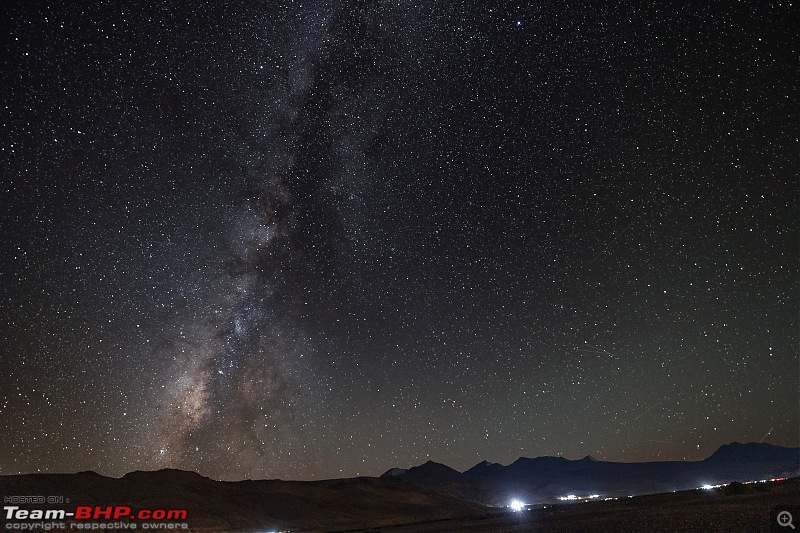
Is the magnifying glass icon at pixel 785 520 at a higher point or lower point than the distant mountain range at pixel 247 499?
lower

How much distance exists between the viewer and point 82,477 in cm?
7644

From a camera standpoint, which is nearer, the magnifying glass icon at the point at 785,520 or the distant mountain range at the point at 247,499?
the magnifying glass icon at the point at 785,520

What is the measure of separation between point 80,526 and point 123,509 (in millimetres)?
17314

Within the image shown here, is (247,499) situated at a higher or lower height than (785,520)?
higher

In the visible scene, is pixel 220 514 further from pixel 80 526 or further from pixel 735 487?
pixel 735 487

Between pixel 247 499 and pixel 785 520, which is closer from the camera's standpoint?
pixel 785 520

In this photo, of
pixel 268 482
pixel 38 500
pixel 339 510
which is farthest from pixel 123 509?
pixel 268 482

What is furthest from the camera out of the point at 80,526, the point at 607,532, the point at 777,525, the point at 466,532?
the point at 80,526

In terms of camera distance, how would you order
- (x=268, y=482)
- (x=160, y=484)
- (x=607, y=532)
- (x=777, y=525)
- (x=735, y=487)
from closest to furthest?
(x=777, y=525) → (x=607, y=532) → (x=735, y=487) → (x=160, y=484) → (x=268, y=482)

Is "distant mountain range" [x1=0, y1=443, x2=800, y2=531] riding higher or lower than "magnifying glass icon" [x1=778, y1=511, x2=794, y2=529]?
higher

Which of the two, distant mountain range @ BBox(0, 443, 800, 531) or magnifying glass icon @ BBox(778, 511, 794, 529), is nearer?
magnifying glass icon @ BBox(778, 511, 794, 529)

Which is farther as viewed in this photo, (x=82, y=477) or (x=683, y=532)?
(x=82, y=477)

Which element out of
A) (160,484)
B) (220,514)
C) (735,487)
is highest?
(160,484)

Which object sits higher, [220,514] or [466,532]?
[220,514]
